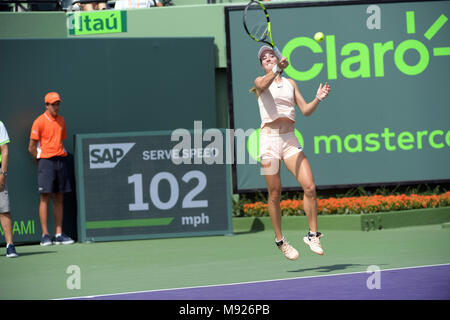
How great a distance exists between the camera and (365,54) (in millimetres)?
13062

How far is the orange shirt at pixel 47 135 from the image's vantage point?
1158 cm

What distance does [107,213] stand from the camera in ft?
38.0

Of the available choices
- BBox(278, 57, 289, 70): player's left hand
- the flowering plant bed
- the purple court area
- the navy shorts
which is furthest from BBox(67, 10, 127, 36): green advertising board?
the purple court area

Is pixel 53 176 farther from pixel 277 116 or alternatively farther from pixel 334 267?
pixel 334 267

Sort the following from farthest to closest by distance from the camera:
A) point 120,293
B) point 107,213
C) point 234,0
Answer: point 234,0, point 107,213, point 120,293

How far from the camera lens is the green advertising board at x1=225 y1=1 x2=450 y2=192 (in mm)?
13016

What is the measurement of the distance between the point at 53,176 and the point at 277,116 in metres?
4.65

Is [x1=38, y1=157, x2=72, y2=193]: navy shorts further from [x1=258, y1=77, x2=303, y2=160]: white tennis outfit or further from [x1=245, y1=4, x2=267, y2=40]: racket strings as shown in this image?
[x1=258, y1=77, x2=303, y2=160]: white tennis outfit

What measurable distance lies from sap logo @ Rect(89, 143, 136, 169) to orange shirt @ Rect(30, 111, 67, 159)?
0.45m

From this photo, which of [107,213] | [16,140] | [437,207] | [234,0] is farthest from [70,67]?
[437,207]

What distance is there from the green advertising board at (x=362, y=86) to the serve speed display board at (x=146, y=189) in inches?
53.0

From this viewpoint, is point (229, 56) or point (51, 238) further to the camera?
point (229, 56)

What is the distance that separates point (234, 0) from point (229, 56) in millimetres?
1934

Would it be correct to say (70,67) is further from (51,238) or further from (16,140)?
(51,238)
